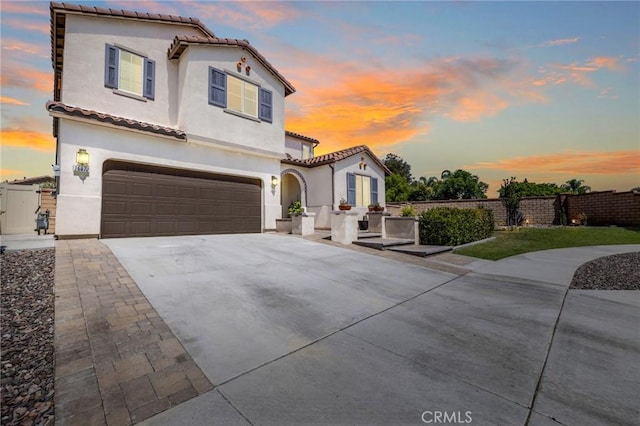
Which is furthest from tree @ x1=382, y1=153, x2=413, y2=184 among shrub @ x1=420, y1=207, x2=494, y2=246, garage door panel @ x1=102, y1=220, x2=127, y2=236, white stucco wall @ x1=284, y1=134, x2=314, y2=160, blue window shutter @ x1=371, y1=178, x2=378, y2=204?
garage door panel @ x1=102, y1=220, x2=127, y2=236

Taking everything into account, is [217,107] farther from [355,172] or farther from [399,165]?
[399,165]

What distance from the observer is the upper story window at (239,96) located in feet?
35.9

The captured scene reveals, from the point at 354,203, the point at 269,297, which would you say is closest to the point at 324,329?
the point at 269,297

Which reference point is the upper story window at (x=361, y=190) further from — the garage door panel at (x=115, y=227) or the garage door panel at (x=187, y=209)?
the garage door panel at (x=115, y=227)

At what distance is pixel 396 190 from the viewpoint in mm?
37062

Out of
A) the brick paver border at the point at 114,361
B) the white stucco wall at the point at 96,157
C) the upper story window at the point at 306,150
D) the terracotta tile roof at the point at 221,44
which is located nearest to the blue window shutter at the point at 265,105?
the terracotta tile roof at the point at 221,44

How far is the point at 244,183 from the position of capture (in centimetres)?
1200

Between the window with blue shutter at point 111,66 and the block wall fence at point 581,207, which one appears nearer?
the window with blue shutter at point 111,66

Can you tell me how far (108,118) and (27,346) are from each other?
799cm

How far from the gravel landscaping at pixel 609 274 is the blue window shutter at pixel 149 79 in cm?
1437

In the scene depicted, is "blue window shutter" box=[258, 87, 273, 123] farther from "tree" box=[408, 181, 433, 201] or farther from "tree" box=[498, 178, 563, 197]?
"tree" box=[498, 178, 563, 197]

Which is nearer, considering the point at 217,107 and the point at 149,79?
the point at 149,79

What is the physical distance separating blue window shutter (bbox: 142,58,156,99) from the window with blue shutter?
922 mm

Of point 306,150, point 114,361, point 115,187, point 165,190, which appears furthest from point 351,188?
point 114,361
